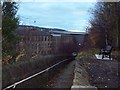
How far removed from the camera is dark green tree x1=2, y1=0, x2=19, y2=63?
13812mm

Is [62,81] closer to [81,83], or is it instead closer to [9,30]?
[9,30]

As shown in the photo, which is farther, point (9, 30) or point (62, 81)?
point (62, 81)

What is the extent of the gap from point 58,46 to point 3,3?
78.0ft

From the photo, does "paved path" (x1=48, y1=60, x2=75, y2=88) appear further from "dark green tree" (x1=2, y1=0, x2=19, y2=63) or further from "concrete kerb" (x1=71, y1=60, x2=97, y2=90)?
"dark green tree" (x1=2, y1=0, x2=19, y2=63)

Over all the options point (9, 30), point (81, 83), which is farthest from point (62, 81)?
point (81, 83)

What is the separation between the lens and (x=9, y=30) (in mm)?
14086

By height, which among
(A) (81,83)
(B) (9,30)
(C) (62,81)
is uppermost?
(B) (9,30)

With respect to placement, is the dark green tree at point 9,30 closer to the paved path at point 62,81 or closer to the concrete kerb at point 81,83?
the paved path at point 62,81

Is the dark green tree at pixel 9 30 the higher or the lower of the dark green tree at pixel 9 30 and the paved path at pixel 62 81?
the higher

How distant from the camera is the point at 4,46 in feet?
45.3

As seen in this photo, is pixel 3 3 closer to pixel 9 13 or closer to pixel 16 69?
pixel 9 13

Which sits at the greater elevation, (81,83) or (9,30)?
(9,30)

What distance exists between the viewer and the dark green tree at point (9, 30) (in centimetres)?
1381

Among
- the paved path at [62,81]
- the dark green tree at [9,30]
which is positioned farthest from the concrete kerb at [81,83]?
the dark green tree at [9,30]
